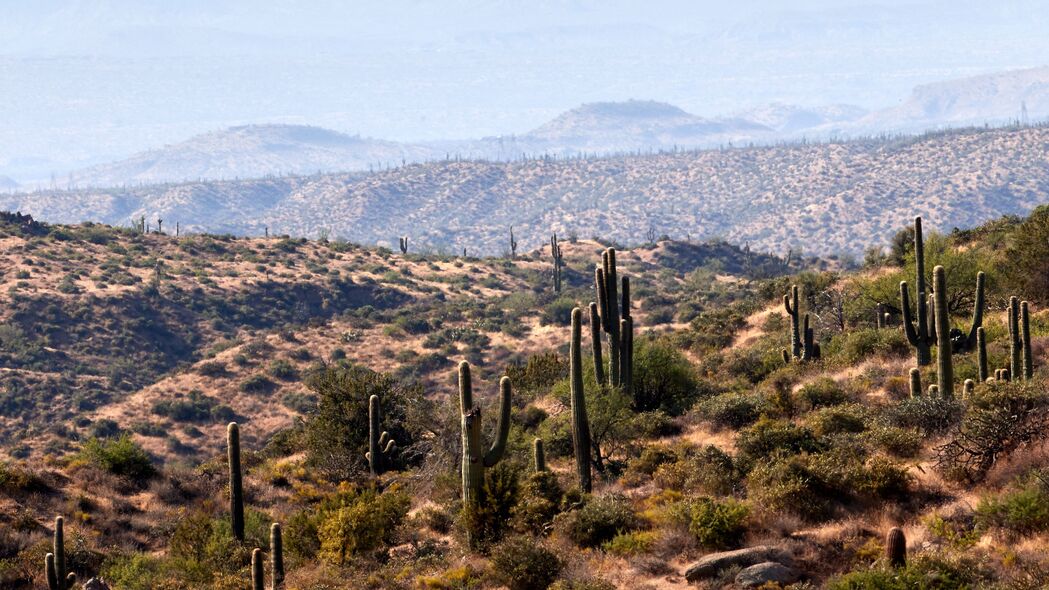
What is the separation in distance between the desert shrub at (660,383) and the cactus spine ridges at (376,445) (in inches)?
238

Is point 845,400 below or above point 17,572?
above

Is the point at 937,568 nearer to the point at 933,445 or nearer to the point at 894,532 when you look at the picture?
the point at 894,532

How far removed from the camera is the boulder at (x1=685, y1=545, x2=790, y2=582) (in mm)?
15500

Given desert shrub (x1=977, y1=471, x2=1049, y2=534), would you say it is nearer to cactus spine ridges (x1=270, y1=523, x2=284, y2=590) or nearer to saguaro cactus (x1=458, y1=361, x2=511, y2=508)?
saguaro cactus (x1=458, y1=361, x2=511, y2=508)

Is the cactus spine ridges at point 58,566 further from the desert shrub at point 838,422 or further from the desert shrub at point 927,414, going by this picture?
the desert shrub at point 927,414

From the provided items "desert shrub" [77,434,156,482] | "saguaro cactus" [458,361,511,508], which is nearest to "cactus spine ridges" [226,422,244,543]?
"desert shrub" [77,434,156,482]

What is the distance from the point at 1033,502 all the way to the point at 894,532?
1.98 metres

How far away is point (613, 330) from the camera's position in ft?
85.3

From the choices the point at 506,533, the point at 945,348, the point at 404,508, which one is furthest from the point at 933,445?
the point at 404,508

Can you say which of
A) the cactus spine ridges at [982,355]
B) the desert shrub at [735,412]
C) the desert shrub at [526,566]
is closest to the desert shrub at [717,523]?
the desert shrub at [526,566]

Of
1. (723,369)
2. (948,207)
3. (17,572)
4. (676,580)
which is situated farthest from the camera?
(948,207)

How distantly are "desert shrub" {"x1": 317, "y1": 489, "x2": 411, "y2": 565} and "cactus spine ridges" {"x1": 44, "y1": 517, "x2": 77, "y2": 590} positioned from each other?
437 centimetres

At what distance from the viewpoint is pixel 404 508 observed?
837 inches

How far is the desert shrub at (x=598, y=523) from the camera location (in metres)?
18.0
